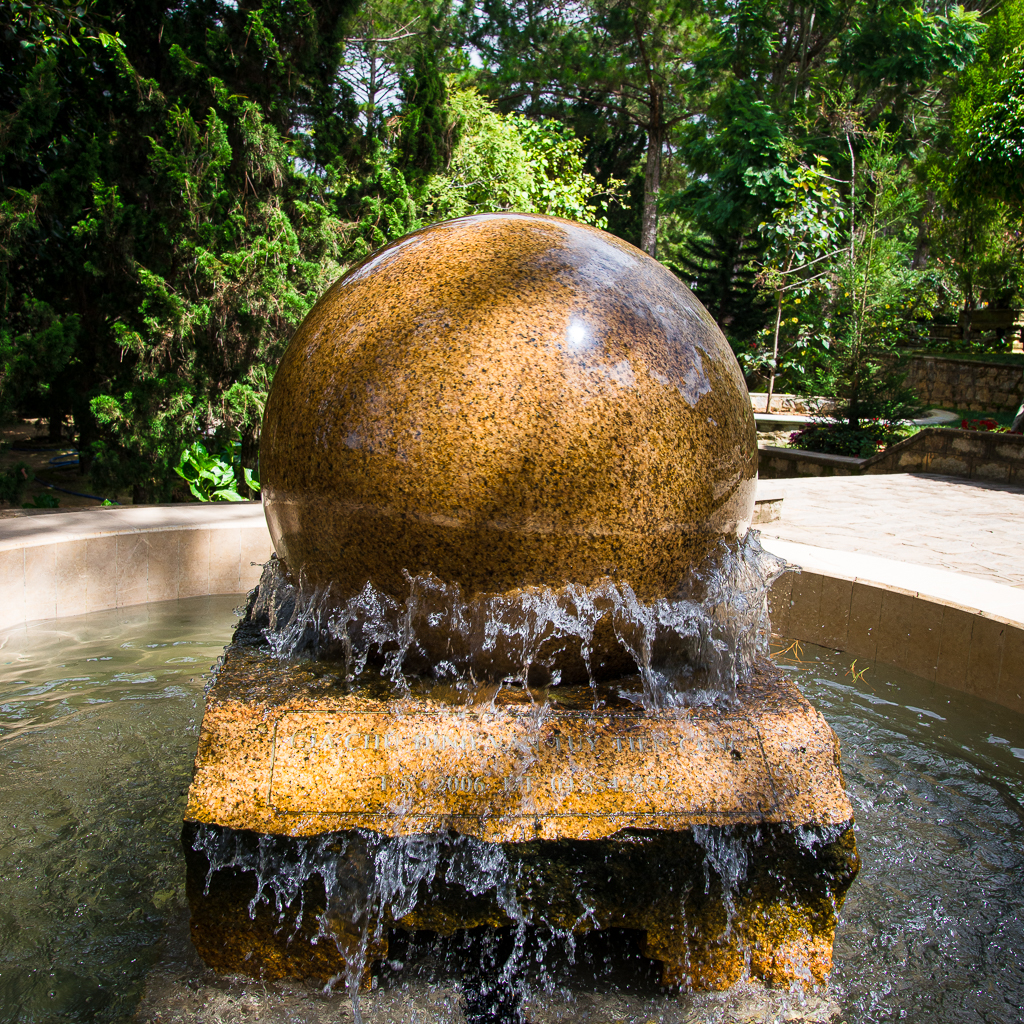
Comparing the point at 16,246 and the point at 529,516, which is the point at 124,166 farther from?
the point at 529,516

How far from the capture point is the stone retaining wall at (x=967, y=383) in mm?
22891

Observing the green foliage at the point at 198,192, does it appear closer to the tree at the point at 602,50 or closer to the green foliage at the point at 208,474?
the green foliage at the point at 208,474

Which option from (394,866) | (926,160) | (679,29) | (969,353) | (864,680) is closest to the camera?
(394,866)

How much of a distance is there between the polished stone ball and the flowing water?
34.5 inches

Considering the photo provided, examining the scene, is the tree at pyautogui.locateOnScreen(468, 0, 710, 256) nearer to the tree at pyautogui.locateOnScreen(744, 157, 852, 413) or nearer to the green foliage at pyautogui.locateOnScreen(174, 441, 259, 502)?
the tree at pyautogui.locateOnScreen(744, 157, 852, 413)

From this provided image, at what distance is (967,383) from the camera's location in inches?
950

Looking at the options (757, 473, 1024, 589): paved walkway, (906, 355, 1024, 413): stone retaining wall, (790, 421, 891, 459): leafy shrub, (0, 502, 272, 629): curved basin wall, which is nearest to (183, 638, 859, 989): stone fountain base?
(0, 502, 272, 629): curved basin wall

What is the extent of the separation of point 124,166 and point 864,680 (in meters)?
8.18

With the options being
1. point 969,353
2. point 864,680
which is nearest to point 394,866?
point 864,680

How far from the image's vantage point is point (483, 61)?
25.4 m

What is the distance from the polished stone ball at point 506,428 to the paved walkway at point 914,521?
4178mm

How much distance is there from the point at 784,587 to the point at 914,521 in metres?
4.13

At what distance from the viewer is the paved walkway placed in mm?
6695

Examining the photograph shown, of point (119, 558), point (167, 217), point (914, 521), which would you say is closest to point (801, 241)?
point (914, 521)
